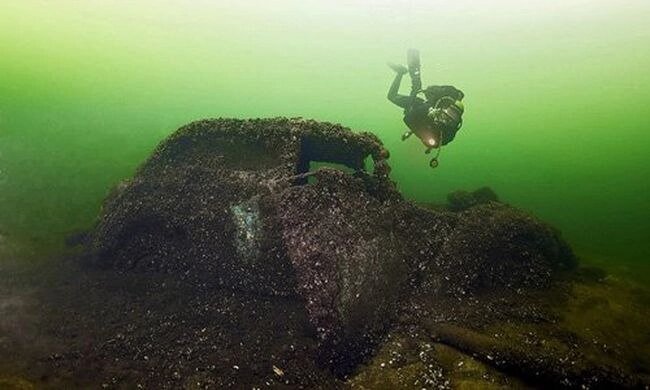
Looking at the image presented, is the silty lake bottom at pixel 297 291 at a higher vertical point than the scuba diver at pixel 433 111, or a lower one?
lower

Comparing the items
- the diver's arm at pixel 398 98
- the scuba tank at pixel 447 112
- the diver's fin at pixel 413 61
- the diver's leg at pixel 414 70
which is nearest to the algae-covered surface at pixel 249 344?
the scuba tank at pixel 447 112

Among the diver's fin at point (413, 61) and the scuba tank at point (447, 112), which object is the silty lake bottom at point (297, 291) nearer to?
the scuba tank at point (447, 112)

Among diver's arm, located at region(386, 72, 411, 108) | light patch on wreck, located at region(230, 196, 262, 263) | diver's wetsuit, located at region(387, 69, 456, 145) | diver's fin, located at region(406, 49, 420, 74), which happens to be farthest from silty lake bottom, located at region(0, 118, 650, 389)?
diver's fin, located at region(406, 49, 420, 74)

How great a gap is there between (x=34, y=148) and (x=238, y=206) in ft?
57.8

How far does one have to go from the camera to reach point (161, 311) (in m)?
9.05

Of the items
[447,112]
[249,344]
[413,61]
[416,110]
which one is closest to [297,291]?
[249,344]

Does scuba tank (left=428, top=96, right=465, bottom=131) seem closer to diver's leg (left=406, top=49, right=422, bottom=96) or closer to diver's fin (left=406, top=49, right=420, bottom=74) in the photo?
diver's leg (left=406, top=49, right=422, bottom=96)

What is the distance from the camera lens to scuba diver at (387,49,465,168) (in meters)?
9.66

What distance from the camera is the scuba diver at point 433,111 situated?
9664 millimetres

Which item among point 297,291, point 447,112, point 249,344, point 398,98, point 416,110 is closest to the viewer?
point 249,344

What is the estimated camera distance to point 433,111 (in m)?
9.73

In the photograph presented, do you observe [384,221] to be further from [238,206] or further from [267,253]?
[238,206]

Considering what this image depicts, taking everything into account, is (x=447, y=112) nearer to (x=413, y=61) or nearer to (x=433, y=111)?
(x=433, y=111)

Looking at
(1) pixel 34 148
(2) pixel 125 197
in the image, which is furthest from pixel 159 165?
(1) pixel 34 148
